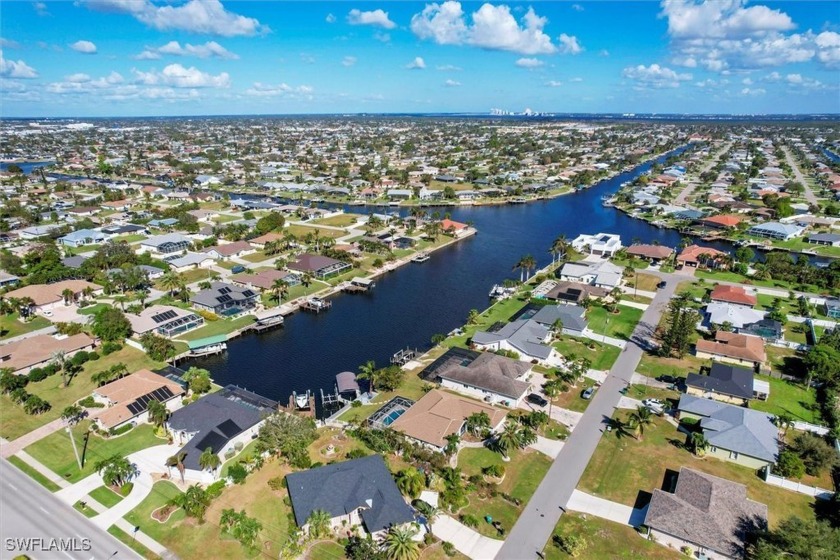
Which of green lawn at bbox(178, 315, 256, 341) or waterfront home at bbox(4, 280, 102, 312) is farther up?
waterfront home at bbox(4, 280, 102, 312)

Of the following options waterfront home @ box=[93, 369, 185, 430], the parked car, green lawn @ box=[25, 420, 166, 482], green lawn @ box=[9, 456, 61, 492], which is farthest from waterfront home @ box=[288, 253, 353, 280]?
green lawn @ box=[9, 456, 61, 492]

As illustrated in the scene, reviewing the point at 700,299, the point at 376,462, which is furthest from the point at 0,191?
the point at 700,299

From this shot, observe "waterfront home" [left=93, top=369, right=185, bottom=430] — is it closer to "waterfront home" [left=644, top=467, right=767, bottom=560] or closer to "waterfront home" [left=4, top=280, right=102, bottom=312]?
"waterfront home" [left=4, top=280, right=102, bottom=312]

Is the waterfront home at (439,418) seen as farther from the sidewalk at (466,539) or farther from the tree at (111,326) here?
the tree at (111,326)

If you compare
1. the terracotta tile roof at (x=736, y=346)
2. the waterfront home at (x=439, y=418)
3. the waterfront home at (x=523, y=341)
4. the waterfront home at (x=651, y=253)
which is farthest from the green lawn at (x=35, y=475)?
the waterfront home at (x=651, y=253)

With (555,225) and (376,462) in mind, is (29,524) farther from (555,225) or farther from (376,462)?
(555,225)

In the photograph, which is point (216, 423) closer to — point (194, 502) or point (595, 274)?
point (194, 502)

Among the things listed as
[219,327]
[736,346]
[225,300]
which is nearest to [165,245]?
[225,300]
